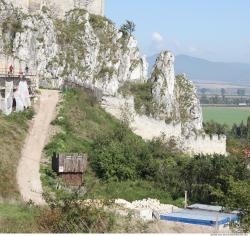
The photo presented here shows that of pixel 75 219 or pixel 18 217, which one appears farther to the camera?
pixel 18 217

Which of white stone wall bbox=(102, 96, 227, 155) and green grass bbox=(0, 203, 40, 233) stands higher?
white stone wall bbox=(102, 96, 227, 155)

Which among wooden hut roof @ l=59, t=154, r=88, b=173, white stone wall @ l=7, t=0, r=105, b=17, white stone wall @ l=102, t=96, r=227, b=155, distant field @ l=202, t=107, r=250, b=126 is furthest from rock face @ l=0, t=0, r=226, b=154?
distant field @ l=202, t=107, r=250, b=126

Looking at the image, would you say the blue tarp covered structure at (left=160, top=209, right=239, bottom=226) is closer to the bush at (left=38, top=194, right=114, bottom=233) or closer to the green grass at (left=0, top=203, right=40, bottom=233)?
the green grass at (left=0, top=203, right=40, bottom=233)

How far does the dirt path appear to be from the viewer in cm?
2230

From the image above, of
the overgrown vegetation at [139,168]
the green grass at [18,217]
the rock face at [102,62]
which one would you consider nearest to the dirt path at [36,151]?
the overgrown vegetation at [139,168]

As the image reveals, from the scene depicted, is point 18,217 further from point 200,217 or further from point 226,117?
point 226,117

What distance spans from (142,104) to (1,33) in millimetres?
11856

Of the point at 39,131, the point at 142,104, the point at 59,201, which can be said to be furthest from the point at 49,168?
the point at 142,104

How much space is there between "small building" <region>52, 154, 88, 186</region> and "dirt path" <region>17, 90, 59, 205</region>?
81cm

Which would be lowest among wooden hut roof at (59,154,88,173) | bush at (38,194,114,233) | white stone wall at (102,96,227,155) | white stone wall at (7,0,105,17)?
bush at (38,194,114,233)

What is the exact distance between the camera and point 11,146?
26.1 metres

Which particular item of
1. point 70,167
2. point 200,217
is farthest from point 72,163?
point 200,217

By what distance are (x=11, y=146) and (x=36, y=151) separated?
1254 mm

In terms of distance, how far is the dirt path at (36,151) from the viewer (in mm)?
22297
